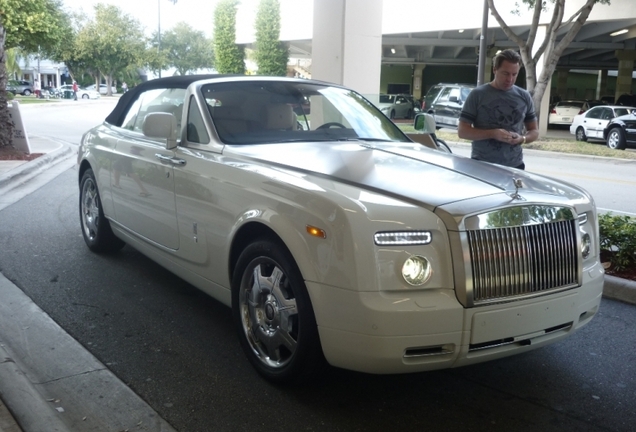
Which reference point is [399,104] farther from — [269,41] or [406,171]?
[406,171]

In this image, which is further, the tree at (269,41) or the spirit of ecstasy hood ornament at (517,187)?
the tree at (269,41)

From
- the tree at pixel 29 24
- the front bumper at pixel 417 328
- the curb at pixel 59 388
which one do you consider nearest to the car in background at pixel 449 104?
the tree at pixel 29 24

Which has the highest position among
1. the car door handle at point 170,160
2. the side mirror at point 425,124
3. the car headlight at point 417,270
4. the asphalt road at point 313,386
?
the side mirror at point 425,124

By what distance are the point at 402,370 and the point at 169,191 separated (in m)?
2.34

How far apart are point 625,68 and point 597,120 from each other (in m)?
15.4

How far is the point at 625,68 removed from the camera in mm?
38562

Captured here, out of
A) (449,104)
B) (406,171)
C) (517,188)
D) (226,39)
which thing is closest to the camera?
(517,188)

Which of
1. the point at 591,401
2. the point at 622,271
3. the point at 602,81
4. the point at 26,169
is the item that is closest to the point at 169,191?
the point at 591,401

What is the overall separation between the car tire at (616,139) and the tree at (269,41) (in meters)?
24.2

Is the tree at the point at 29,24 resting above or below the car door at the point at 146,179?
above

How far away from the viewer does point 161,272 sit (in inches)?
251

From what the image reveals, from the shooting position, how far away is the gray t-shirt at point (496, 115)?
→ 6.17 m

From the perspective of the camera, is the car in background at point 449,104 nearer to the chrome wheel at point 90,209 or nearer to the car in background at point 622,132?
the car in background at point 622,132

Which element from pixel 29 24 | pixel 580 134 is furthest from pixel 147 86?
pixel 29 24
